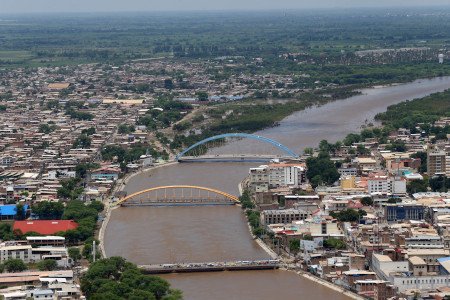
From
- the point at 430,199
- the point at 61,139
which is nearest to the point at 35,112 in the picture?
the point at 61,139

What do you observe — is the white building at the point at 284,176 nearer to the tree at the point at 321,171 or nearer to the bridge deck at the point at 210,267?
the tree at the point at 321,171

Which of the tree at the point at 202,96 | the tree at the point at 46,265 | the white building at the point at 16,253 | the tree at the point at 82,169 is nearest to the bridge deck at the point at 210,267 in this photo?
the tree at the point at 46,265

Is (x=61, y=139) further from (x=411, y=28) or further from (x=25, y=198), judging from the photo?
(x=411, y=28)

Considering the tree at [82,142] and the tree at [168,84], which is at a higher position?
the tree at [82,142]

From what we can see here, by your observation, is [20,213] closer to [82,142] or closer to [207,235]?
[207,235]

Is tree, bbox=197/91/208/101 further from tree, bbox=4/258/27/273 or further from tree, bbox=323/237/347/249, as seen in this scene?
tree, bbox=4/258/27/273

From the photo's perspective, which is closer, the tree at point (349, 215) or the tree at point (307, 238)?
the tree at point (307, 238)
